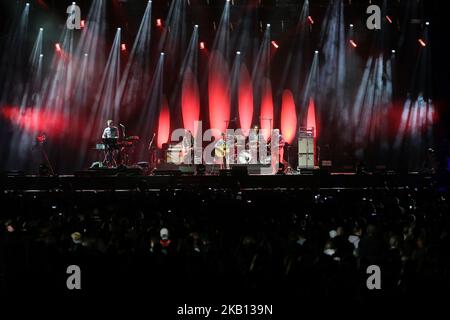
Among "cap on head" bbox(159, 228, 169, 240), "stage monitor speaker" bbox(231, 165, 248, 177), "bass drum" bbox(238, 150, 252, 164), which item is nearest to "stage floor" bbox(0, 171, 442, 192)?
"stage monitor speaker" bbox(231, 165, 248, 177)

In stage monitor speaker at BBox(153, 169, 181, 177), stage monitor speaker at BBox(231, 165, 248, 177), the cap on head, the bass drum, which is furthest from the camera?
the bass drum

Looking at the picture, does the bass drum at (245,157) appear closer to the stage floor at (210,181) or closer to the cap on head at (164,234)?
the stage floor at (210,181)

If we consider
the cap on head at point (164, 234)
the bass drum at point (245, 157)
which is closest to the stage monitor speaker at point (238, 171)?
the bass drum at point (245, 157)

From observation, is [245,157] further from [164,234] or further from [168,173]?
[164,234]

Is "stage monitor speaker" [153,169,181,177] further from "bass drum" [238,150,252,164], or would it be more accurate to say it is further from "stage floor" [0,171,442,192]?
"bass drum" [238,150,252,164]

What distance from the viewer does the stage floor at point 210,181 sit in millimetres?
14094

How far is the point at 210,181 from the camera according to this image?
47.5 feet

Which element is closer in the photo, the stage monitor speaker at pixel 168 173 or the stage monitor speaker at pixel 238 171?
the stage monitor speaker at pixel 238 171

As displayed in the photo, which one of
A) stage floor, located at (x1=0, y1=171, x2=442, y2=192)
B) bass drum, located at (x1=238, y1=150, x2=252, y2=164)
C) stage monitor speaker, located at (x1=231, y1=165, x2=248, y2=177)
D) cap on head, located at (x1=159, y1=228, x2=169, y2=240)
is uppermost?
bass drum, located at (x1=238, y1=150, x2=252, y2=164)

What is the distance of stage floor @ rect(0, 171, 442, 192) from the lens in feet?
46.2

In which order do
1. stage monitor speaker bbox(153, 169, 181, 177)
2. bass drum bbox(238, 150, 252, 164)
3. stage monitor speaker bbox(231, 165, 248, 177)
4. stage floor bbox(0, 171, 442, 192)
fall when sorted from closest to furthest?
1. stage floor bbox(0, 171, 442, 192)
2. stage monitor speaker bbox(231, 165, 248, 177)
3. stage monitor speaker bbox(153, 169, 181, 177)
4. bass drum bbox(238, 150, 252, 164)

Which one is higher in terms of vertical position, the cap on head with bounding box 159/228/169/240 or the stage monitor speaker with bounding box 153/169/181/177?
the stage monitor speaker with bounding box 153/169/181/177

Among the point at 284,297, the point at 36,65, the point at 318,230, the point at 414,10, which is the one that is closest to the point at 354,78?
the point at 414,10

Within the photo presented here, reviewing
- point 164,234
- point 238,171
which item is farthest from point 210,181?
point 164,234
